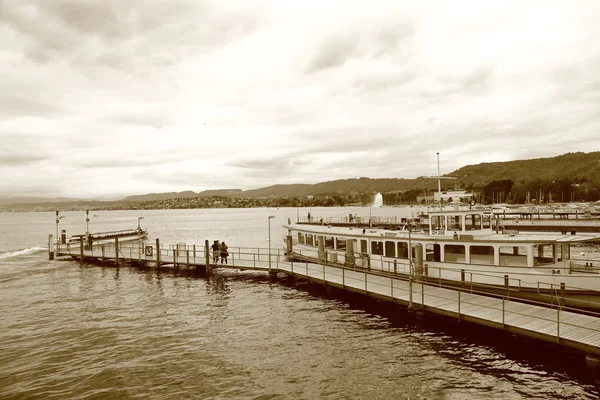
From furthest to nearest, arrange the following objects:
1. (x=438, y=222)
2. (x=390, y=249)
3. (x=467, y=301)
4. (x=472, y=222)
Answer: (x=390, y=249), (x=438, y=222), (x=472, y=222), (x=467, y=301)

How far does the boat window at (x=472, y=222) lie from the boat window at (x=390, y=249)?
480cm

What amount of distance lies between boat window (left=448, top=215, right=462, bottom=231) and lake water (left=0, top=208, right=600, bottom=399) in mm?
6240

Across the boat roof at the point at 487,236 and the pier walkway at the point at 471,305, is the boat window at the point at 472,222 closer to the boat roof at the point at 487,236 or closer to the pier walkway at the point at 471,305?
the boat roof at the point at 487,236

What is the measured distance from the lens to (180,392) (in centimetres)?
1389

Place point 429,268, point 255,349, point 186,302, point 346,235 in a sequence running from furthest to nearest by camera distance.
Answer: point 346,235 < point 186,302 < point 429,268 < point 255,349

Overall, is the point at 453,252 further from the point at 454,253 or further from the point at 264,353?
the point at 264,353

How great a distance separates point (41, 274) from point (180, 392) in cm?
3123

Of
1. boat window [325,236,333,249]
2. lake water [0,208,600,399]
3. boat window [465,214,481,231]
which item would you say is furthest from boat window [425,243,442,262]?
boat window [325,236,333,249]

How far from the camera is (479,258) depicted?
22391 mm

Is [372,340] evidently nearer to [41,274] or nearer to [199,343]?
[199,343]

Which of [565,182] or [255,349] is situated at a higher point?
[565,182]

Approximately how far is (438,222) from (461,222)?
5.42 ft

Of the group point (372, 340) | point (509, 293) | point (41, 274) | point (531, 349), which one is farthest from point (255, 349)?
point (41, 274)

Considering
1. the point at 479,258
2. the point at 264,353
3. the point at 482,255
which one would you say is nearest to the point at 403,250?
A: the point at 479,258
